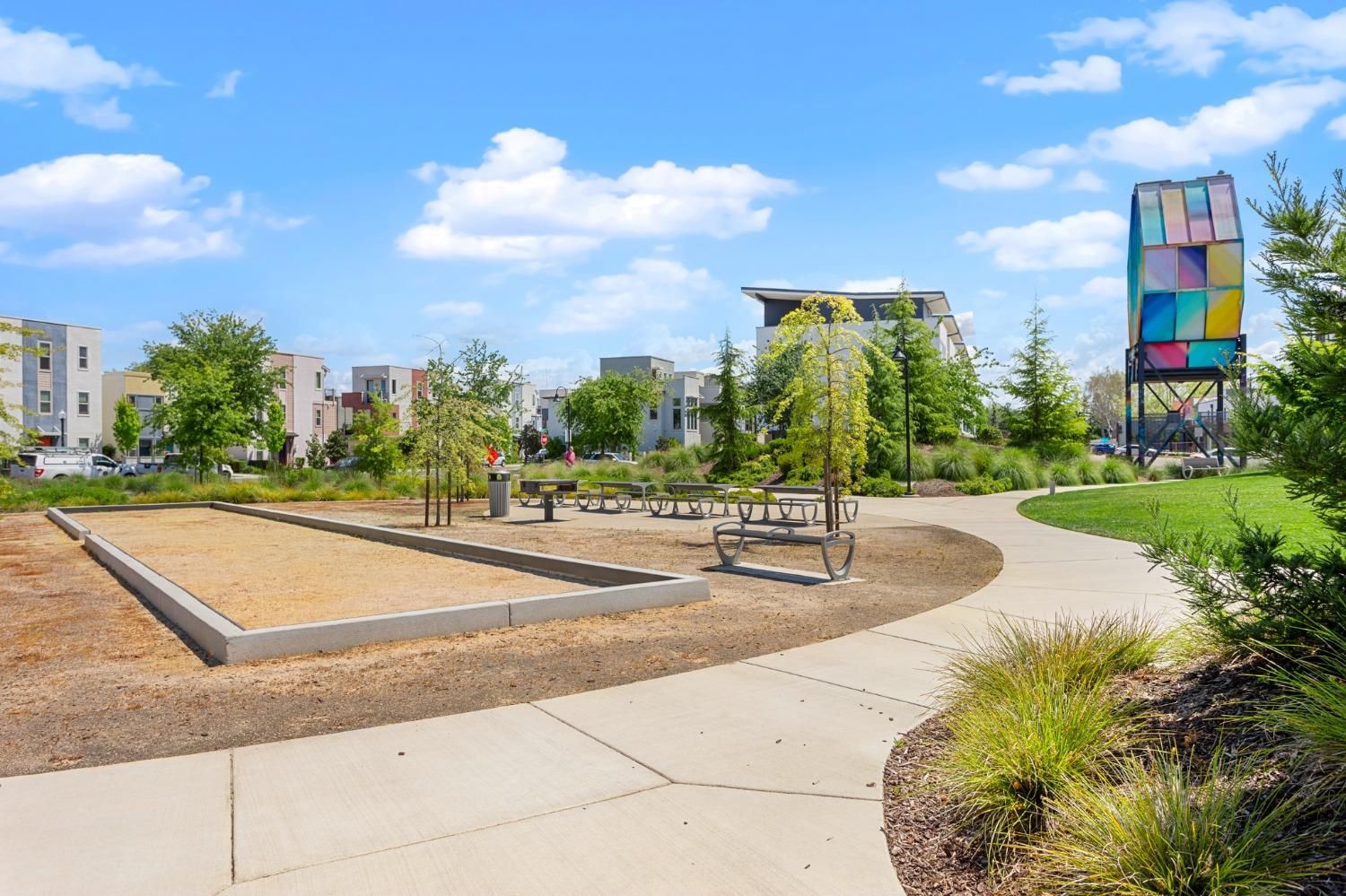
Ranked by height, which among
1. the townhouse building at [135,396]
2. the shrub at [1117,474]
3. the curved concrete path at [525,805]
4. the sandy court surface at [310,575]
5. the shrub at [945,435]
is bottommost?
the sandy court surface at [310,575]

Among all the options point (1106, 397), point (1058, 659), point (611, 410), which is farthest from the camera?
point (1106, 397)

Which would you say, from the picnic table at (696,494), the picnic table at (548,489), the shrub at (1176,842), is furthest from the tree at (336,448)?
the shrub at (1176,842)

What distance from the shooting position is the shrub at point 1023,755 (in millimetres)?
3600

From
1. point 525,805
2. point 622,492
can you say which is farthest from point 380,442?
point 525,805

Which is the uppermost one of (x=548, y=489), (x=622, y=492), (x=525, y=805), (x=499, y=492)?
(x=548, y=489)

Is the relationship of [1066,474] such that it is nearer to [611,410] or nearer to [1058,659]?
[1058,659]

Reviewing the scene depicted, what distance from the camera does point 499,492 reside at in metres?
22.7

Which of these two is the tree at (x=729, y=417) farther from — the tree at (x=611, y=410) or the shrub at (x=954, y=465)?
the tree at (x=611, y=410)

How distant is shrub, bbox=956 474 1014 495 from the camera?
96.3 ft

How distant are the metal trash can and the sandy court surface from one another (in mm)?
4401

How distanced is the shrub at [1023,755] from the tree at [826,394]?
10.7m

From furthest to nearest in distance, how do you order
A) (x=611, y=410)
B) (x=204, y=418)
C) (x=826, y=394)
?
1. (x=611, y=410)
2. (x=204, y=418)
3. (x=826, y=394)

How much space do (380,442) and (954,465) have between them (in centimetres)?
2032

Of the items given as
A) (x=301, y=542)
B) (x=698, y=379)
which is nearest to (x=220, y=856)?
(x=301, y=542)
